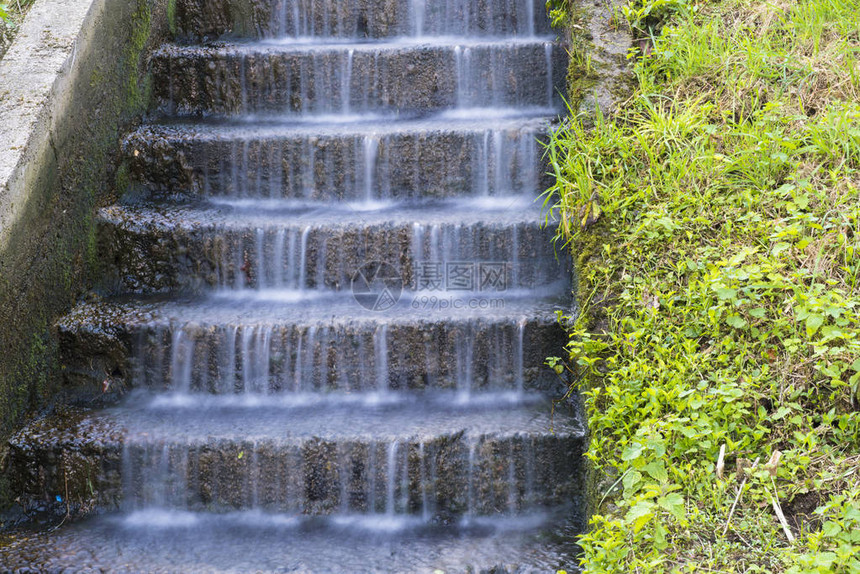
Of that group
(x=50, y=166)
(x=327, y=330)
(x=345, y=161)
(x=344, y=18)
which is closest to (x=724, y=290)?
(x=327, y=330)

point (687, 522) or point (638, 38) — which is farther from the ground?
point (638, 38)

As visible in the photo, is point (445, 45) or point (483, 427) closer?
point (483, 427)

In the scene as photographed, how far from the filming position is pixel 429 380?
3705 mm

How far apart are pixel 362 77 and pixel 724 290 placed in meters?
3.03

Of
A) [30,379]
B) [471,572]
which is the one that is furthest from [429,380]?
[30,379]

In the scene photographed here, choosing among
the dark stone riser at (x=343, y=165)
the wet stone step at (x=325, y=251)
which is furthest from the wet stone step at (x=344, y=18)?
the wet stone step at (x=325, y=251)

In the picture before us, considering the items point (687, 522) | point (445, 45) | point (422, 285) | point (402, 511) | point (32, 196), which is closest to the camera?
point (687, 522)

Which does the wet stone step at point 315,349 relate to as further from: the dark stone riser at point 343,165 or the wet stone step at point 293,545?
the dark stone riser at point 343,165

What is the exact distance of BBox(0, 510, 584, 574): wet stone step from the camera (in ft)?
9.82

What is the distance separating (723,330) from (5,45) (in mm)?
4331

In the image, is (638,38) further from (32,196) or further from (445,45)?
(32,196)

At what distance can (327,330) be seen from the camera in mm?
3695

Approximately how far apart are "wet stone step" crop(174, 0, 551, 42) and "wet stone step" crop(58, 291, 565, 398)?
251 centimetres

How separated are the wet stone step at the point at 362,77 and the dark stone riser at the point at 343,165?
21.4 inches
